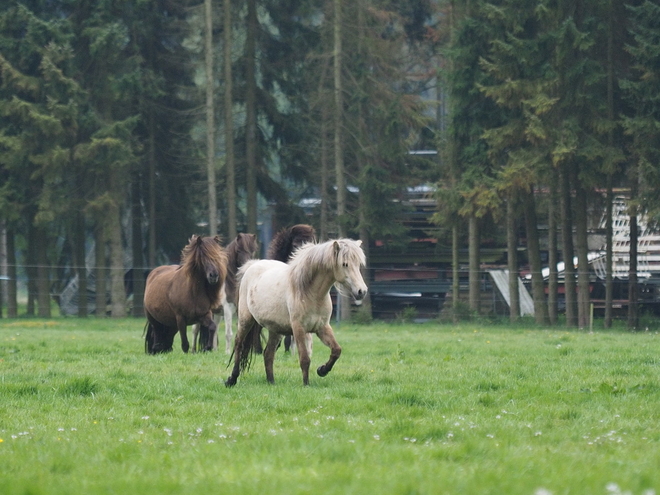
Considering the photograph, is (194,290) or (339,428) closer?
(339,428)

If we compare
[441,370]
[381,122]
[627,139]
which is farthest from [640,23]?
[441,370]

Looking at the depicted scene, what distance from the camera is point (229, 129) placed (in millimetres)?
32562

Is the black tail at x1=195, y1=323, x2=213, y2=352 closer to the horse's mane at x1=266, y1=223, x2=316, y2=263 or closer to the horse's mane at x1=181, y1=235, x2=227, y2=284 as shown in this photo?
the horse's mane at x1=181, y1=235, x2=227, y2=284

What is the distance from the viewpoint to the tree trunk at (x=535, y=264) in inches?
1041

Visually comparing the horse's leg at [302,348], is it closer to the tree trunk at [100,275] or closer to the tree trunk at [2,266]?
the tree trunk at [100,275]

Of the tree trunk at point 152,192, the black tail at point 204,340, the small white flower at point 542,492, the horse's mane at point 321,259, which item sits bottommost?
the black tail at point 204,340

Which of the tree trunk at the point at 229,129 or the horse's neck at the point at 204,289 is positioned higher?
the tree trunk at the point at 229,129

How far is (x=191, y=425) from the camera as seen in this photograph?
710cm

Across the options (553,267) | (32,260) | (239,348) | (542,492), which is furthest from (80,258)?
(542,492)

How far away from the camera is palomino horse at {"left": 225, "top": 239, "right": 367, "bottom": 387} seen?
30.6 ft

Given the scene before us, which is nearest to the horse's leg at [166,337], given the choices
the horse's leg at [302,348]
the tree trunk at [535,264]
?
the horse's leg at [302,348]

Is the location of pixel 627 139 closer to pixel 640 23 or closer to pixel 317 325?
pixel 640 23

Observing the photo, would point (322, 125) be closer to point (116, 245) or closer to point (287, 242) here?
point (116, 245)

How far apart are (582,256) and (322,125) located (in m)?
11.5
